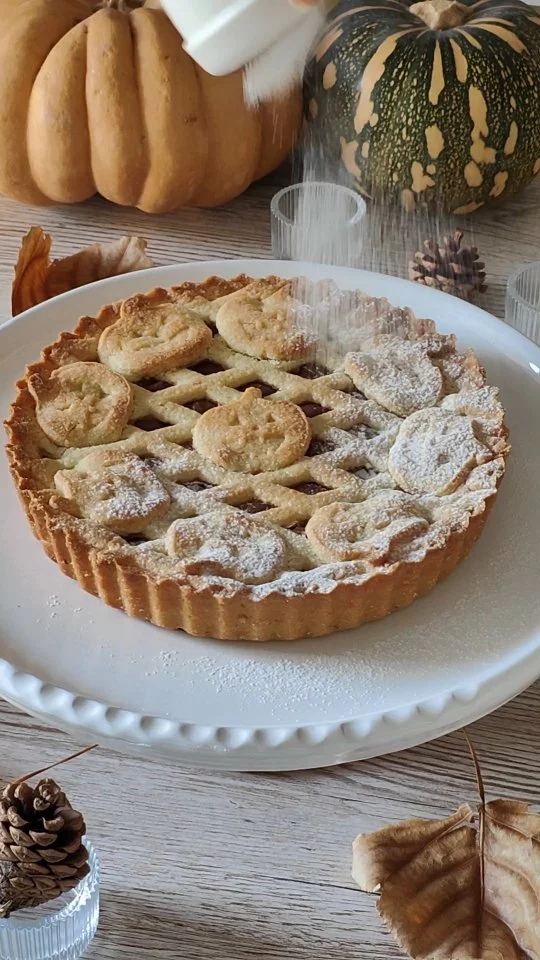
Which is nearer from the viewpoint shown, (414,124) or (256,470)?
(256,470)

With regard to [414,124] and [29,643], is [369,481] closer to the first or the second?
[29,643]

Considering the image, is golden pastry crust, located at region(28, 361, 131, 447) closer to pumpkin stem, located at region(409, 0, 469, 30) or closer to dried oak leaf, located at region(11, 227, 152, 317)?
dried oak leaf, located at region(11, 227, 152, 317)

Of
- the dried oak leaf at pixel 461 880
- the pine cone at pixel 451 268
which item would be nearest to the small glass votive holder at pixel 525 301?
the pine cone at pixel 451 268

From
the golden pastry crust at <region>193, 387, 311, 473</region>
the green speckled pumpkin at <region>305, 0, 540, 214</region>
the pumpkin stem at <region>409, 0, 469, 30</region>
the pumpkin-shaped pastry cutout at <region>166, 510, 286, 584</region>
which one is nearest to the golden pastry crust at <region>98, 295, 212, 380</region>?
the golden pastry crust at <region>193, 387, 311, 473</region>

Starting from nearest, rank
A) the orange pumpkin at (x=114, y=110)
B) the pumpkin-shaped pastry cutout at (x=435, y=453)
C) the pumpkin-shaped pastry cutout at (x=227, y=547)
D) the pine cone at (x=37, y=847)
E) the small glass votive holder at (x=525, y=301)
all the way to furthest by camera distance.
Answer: the pine cone at (x=37, y=847) → the pumpkin-shaped pastry cutout at (x=227, y=547) → the pumpkin-shaped pastry cutout at (x=435, y=453) → the small glass votive holder at (x=525, y=301) → the orange pumpkin at (x=114, y=110)

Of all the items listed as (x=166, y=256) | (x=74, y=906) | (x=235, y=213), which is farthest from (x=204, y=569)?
(x=235, y=213)

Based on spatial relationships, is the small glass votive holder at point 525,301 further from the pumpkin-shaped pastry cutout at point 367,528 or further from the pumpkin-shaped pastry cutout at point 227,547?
the pumpkin-shaped pastry cutout at point 227,547

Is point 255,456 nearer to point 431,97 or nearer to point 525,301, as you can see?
point 525,301
